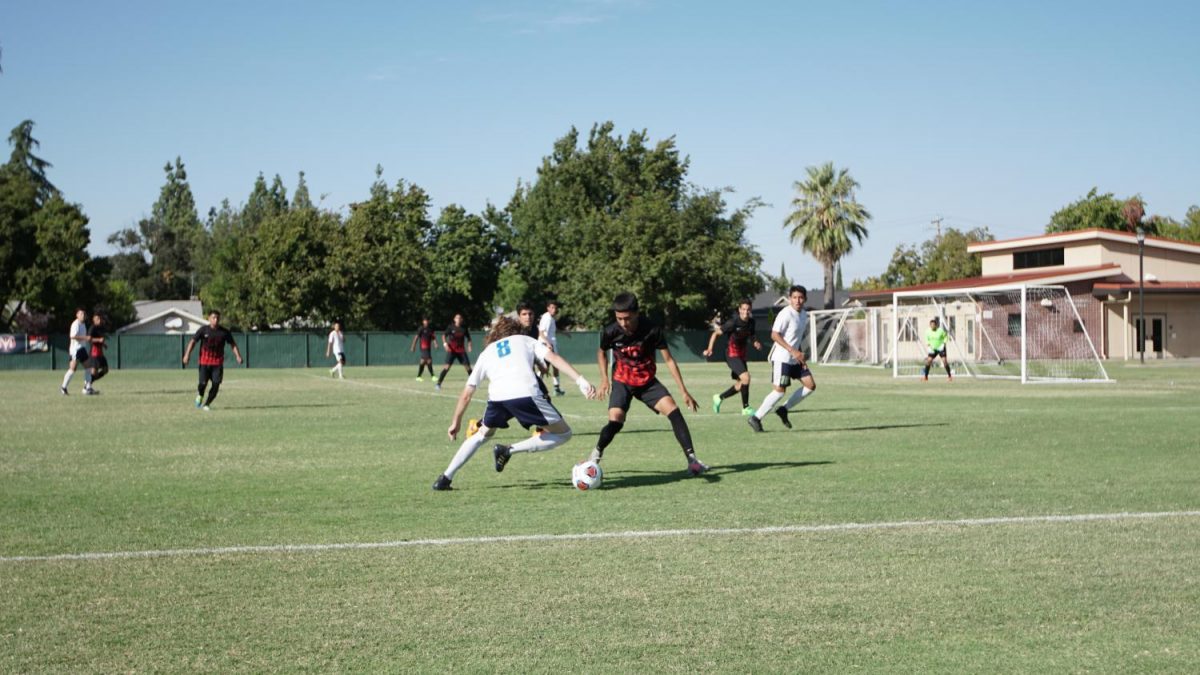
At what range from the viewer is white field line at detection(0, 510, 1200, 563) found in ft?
27.7

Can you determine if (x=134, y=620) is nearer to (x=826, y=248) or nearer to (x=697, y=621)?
(x=697, y=621)

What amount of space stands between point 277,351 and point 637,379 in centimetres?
5788

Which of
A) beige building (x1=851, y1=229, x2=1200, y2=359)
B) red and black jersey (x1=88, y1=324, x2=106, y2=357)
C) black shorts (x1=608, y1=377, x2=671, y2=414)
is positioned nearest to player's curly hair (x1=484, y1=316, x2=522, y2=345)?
black shorts (x1=608, y1=377, x2=671, y2=414)

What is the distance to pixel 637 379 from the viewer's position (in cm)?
1265

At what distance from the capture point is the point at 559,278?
86625 mm

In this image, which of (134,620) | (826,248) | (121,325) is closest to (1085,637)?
(134,620)

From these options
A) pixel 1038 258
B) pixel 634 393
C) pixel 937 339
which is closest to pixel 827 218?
pixel 1038 258

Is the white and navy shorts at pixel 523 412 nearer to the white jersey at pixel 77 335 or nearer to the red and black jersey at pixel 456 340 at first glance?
the red and black jersey at pixel 456 340

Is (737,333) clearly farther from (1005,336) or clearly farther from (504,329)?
(1005,336)

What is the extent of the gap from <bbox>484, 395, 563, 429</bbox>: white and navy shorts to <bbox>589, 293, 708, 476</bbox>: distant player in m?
1.04

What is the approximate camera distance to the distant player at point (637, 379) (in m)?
12.4

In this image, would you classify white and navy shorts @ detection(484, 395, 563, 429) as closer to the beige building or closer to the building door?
the beige building

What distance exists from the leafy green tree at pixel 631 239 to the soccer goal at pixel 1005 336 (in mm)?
13532

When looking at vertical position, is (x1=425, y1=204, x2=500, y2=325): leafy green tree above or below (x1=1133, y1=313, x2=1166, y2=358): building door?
above
